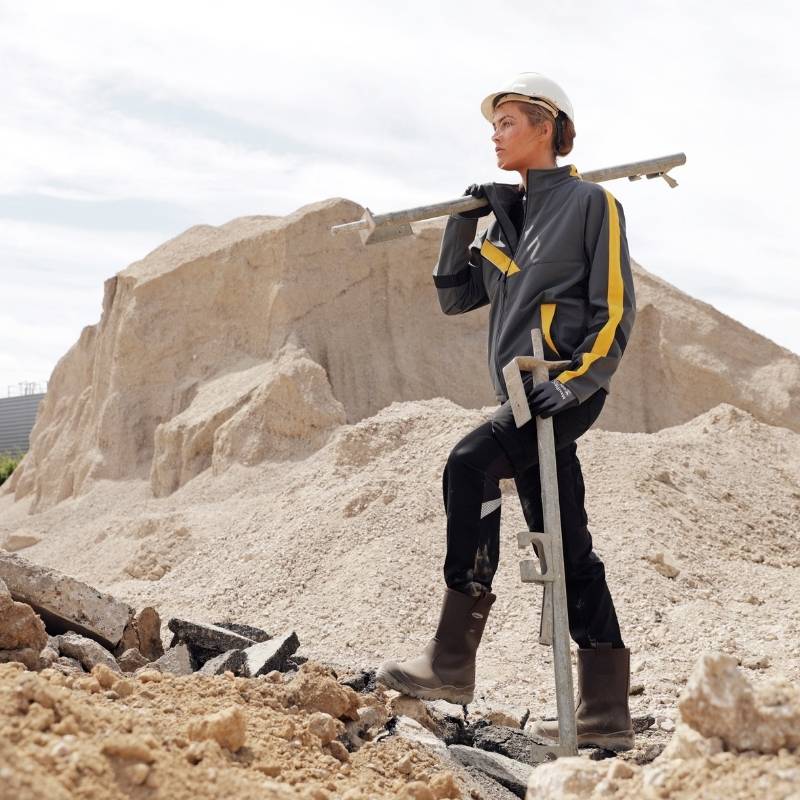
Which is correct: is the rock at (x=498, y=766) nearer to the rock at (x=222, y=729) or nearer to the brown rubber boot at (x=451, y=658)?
the brown rubber boot at (x=451, y=658)

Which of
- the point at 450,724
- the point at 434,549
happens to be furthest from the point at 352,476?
the point at 450,724

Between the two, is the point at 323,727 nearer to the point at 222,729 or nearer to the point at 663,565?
the point at 222,729

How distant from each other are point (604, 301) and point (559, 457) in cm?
54

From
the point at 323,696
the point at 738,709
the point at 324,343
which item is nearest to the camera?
the point at 738,709

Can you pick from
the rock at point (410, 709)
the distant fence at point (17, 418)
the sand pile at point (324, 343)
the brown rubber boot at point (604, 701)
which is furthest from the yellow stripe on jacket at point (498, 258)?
the distant fence at point (17, 418)

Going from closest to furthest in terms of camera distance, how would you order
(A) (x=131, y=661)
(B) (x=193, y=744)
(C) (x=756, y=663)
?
(B) (x=193, y=744), (A) (x=131, y=661), (C) (x=756, y=663)

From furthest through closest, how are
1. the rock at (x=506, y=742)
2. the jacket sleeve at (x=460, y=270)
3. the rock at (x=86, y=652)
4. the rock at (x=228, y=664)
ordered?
the rock at (x=86, y=652), the rock at (x=228, y=664), the jacket sleeve at (x=460, y=270), the rock at (x=506, y=742)

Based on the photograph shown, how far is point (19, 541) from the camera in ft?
47.7

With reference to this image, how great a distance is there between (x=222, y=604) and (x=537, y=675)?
10.1 feet

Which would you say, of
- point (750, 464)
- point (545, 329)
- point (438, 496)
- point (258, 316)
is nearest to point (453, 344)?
point (258, 316)

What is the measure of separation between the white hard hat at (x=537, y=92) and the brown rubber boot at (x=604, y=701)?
186cm

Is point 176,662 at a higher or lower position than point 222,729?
lower

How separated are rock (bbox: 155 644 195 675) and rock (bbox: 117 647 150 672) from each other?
165mm

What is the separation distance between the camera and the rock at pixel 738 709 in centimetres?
221
